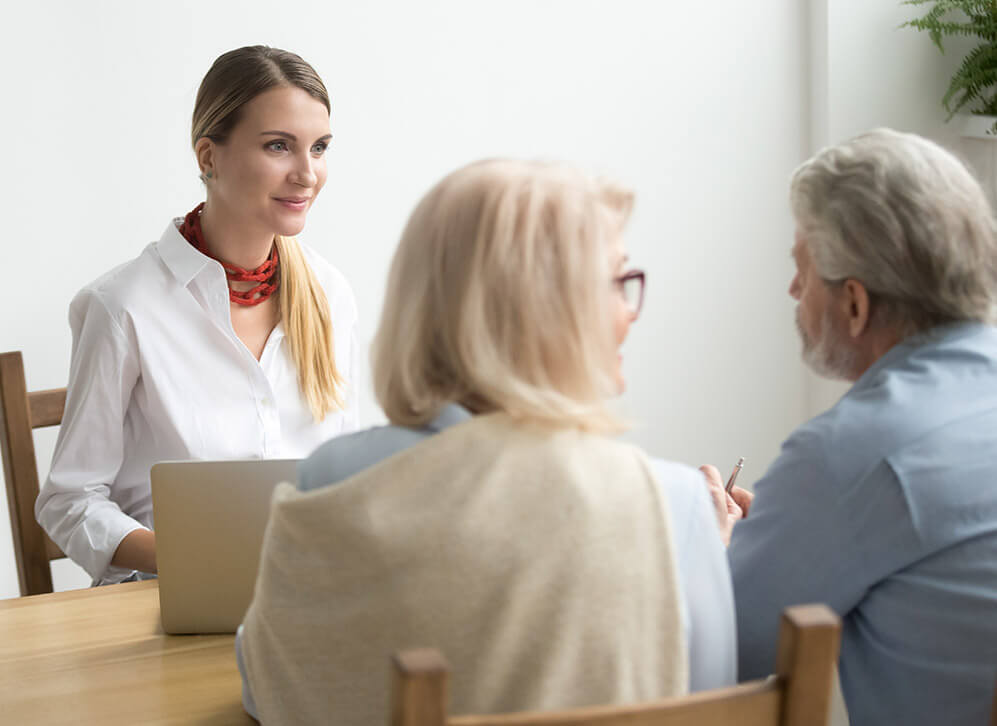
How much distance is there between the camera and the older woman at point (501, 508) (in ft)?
2.91

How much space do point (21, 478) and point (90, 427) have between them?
0.19m

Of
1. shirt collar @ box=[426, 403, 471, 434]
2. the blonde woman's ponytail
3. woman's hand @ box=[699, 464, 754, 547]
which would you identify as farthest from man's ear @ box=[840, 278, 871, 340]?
the blonde woman's ponytail

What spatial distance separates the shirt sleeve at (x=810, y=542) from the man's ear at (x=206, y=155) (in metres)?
1.26

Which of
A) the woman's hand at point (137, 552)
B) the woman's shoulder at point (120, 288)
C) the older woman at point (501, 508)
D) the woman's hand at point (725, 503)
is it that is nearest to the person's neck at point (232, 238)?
the woman's shoulder at point (120, 288)

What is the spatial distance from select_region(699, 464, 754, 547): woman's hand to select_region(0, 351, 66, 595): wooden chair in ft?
3.90

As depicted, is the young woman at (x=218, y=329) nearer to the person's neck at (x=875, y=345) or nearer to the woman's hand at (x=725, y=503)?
the woman's hand at (x=725, y=503)

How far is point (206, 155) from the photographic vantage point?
6.62ft


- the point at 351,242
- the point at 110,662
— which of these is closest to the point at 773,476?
the point at 110,662

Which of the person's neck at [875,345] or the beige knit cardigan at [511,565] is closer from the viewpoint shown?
the beige knit cardigan at [511,565]

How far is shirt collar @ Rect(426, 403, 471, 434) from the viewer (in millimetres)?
973

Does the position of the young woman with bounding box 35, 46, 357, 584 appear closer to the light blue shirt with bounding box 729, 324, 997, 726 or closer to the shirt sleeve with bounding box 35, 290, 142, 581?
the shirt sleeve with bounding box 35, 290, 142, 581

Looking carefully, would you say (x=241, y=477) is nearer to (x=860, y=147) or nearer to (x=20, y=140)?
(x=860, y=147)

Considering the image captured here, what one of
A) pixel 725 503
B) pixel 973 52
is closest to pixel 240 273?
pixel 725 503

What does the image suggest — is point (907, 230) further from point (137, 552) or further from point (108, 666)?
point (137, 552)
